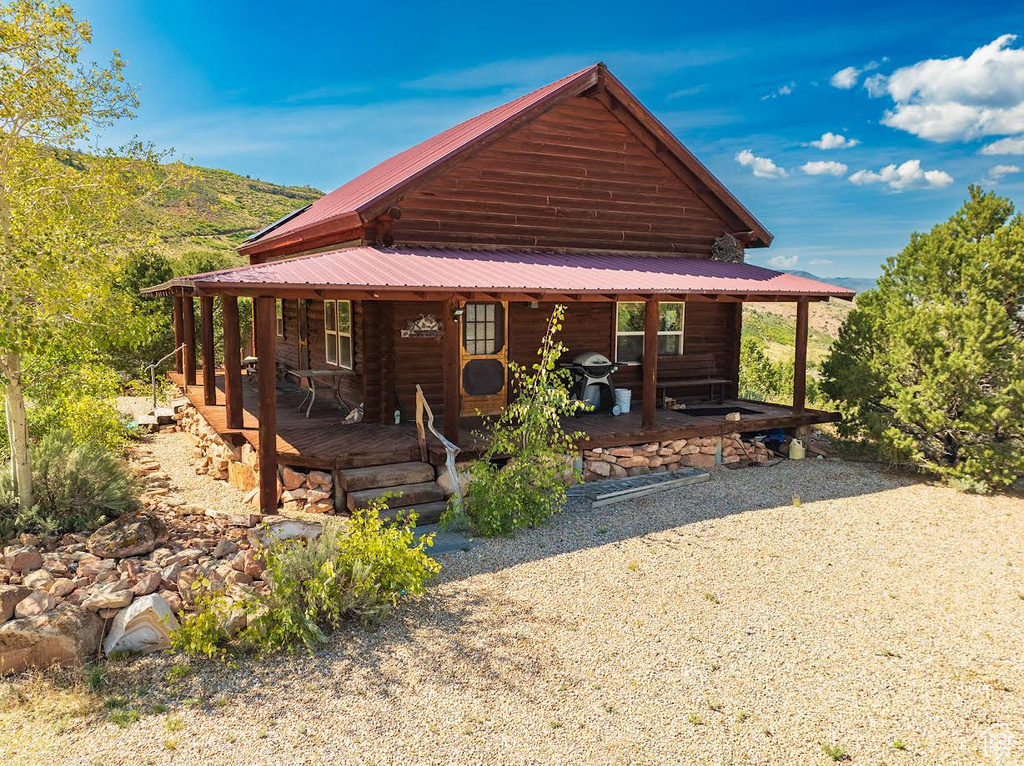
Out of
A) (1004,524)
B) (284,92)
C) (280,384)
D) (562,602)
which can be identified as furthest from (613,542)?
(284,92)

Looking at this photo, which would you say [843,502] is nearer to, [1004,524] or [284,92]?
[1004,524]

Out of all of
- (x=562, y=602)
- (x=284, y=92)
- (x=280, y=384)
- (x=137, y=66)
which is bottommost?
(x=562, y=602)

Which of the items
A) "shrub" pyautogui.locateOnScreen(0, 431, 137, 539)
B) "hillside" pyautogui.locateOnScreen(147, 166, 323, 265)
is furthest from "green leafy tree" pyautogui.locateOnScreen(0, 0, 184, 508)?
"hillside" pyautogui.locateOnScreen(147, 166, 323, 265)

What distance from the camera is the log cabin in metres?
8.54

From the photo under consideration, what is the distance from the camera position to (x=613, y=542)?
745 centimetres

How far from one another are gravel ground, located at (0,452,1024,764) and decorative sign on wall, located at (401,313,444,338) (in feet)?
14.1

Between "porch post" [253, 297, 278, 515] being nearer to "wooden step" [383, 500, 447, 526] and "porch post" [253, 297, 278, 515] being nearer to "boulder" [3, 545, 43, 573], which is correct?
"wooden step" [383, 500, 447, 526]

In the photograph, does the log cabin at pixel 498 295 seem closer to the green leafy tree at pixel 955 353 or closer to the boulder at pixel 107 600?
the green leafy tree at pixel 955 353

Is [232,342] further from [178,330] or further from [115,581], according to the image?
[178,330]

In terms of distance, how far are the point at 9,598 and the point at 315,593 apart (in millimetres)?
2219

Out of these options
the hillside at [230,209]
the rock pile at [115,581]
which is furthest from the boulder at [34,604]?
Answer: the hillside at [230,209]

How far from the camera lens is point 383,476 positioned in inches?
324

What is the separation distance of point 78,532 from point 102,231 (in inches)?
122

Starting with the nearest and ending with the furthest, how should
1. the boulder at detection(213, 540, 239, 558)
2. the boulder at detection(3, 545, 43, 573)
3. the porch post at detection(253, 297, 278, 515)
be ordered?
the boulder at detection(3, 545, 43, 573), the boulder at detection(213, 540, 239, 558), the porch post at detection(253, 297, 278, 515)
